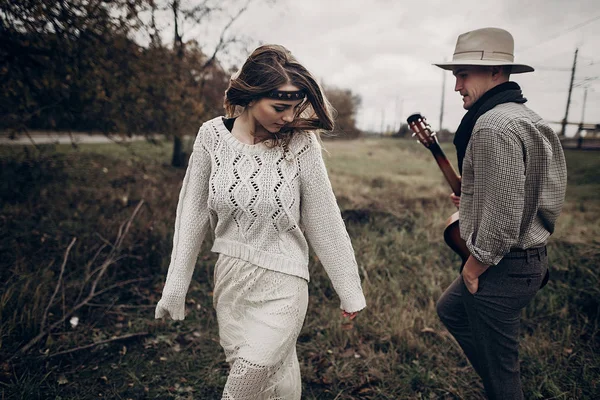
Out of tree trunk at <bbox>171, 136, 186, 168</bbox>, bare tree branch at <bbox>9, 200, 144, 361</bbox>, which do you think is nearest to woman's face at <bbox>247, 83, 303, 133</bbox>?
bare tree branch at <bbox>9, 200, 144, 361</bbox>

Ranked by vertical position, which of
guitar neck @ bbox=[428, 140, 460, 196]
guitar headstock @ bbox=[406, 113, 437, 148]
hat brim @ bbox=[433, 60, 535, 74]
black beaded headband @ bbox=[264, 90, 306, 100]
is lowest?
guitar neck @ bbox=[428, 140, 460, 196]

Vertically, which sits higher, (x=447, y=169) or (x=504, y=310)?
(x=447, y=169)

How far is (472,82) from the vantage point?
7.49 ft

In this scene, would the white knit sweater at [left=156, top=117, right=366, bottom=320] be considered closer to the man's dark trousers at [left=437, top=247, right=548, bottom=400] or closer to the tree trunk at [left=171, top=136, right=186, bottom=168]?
the man's dark trousers at [left=437, top=247, right=548, bottom=400]

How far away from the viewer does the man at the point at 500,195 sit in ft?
6.50

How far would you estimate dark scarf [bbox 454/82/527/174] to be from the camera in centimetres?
211

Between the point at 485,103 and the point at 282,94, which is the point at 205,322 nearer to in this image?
the point at 282,94

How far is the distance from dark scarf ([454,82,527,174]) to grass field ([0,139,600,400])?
194cm

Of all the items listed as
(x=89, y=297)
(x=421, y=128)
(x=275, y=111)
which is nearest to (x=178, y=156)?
(x=89, y=297)

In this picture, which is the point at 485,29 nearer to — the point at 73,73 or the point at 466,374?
the point at 466,374

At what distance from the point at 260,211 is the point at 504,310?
1.40 m

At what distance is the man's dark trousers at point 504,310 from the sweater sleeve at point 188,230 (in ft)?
5.29

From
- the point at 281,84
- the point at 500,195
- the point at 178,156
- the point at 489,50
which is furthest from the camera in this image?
the point at 178,156

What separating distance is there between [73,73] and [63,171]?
3175mm
